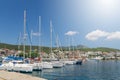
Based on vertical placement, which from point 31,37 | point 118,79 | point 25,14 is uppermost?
point 25,14

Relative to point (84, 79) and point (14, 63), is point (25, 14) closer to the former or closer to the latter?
point (14, 63)

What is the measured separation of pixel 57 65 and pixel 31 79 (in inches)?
2703

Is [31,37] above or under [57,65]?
above

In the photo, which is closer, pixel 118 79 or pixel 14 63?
pixel 118 79

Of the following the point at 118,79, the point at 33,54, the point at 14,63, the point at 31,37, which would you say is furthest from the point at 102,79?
the point at 33,54

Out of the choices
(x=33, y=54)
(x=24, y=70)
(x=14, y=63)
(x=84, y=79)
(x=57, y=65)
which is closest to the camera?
(x=84, y=79)

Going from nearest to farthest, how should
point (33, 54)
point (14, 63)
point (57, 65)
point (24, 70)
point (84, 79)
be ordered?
point (84, 79)
point (24, 70)
point (14, 63)
point (57, 65)
point (33, 54)

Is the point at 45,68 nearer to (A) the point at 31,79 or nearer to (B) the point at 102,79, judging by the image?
(B) the point at 102,79

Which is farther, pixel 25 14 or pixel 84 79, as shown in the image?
pixel 25 14

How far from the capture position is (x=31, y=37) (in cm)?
10169

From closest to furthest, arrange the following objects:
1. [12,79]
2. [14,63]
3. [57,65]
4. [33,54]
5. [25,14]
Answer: [12,79]
[14,63]
[25,14]
[57,65]
[33,54]

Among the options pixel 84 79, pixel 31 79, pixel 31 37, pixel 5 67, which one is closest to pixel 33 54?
pixel 31 37

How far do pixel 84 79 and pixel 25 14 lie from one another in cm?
3654

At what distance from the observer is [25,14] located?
274 ft
